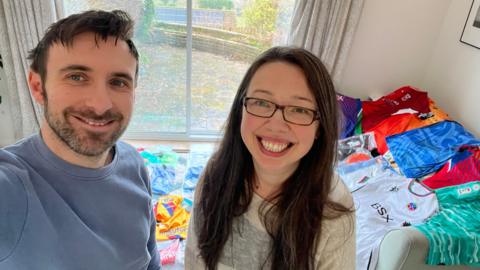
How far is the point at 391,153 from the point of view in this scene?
217 centimetres

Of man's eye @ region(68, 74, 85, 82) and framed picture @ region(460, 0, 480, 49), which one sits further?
framed picture @ region(460, 0, 480, 49)

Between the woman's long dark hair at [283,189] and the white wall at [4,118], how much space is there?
245 cm

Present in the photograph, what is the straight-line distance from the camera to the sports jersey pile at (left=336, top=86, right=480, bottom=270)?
1.42 meters

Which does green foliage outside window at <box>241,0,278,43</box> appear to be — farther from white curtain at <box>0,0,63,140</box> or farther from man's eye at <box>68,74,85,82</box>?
man's eye at <box>68,74,85,82</box>

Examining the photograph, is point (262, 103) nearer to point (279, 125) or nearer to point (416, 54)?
point (279, 125)

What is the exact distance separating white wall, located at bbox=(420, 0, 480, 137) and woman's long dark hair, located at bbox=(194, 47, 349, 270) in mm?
1907

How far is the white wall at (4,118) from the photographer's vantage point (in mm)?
2537

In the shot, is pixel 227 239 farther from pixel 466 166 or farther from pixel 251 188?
pixel 466 166

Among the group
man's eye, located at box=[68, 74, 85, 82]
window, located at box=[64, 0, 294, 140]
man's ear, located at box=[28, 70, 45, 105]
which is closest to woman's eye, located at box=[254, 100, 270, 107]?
man's eye, located at box=[68, 74, 85, 82]

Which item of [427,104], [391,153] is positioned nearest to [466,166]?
[391,153]

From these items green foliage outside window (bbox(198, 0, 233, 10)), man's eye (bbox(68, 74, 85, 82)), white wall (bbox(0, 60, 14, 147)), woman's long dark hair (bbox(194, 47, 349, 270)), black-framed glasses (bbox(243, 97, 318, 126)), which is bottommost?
white wall (bbox(0, 60, 14, 147))

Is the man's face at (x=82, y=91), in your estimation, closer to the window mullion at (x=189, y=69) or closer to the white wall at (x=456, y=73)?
the window mullion at (x=189, y=69)

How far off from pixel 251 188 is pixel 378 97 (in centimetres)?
230

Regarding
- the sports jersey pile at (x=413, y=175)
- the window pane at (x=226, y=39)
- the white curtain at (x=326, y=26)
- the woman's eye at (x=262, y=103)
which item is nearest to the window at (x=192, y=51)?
the window pane at (x=226, y=39)
